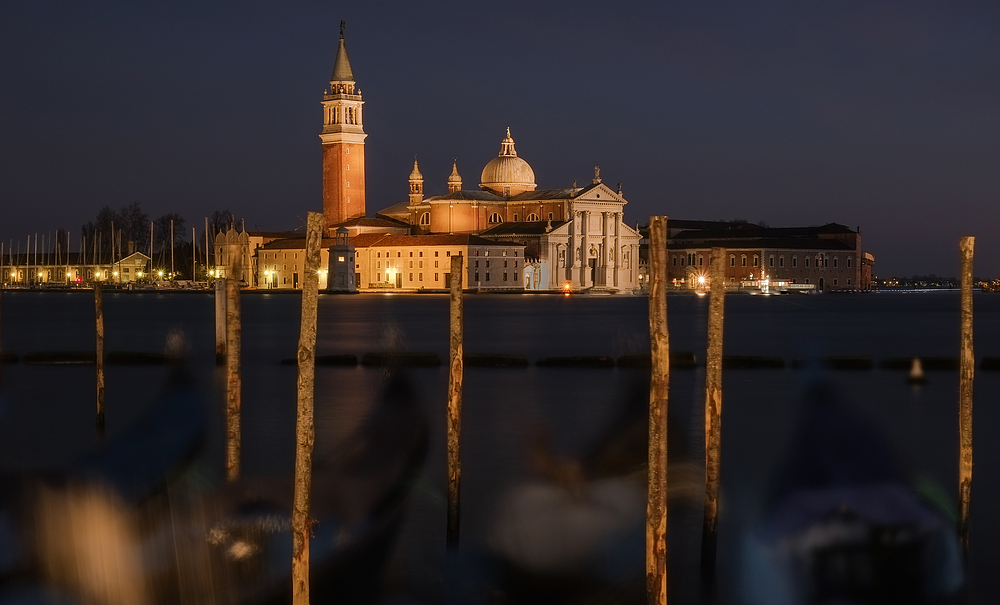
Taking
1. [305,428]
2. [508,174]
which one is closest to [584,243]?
[508,174]

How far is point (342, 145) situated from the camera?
79.6 m

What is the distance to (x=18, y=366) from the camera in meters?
21.9

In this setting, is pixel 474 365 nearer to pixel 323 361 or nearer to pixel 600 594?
pixel 323 361

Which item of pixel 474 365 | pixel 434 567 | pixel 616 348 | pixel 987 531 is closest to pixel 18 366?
pixel 474 365

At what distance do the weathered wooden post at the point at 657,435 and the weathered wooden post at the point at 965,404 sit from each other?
102 inches

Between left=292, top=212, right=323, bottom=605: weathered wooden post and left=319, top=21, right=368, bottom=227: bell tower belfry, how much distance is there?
240ft

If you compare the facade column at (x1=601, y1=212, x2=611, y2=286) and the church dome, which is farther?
the church dome

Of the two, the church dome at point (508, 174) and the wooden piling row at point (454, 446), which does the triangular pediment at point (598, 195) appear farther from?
the wooden piling row at point (454, 446)

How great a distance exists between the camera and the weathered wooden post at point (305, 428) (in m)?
6.80

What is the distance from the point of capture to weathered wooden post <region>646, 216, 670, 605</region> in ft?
23.0

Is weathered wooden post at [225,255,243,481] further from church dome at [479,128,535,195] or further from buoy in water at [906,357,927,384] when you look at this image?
church dome at [479,128,535,195]

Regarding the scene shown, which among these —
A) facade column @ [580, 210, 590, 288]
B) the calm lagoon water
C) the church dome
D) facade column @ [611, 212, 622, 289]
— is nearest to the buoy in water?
the calm lagoon water

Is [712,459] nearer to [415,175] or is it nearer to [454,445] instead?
[454,445]

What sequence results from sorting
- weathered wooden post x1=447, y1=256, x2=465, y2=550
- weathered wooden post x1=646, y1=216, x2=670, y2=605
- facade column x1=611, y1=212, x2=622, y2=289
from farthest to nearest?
facade column x1=611, y1=212, x2=622, y2=289 → weathered wooden post x1=447, y1=256, x2=465, y2=550 → weathered wooden post x1=646, y1=216, x2=670, y2=605
